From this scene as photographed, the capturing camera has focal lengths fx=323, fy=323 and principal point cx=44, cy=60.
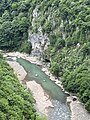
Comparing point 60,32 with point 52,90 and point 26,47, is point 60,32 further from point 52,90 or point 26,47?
point 52,90

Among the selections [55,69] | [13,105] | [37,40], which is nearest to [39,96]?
[55,69]

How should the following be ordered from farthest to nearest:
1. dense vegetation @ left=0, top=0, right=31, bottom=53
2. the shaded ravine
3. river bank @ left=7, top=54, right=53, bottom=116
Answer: dense vegetation @ left=0, top=0, right=31, bottom=53 → river bank @ left=7, top=54, right=53, bottom=116 → the shaded ravine

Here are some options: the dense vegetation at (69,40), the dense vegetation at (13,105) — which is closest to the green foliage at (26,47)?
the dense vegetation at (69,40)

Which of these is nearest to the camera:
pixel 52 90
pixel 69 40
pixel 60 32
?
pixel 52 90

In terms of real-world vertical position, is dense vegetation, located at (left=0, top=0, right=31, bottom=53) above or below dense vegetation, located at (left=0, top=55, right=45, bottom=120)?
above

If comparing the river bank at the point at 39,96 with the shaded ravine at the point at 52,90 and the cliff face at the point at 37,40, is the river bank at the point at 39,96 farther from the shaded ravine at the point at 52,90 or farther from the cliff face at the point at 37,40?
the cliff face at the point at 37,40

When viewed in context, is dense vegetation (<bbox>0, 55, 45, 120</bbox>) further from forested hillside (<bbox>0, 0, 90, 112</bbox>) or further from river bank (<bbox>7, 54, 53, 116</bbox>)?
forested hillside (<bbox>0, 0, 90, 112</bbox>)

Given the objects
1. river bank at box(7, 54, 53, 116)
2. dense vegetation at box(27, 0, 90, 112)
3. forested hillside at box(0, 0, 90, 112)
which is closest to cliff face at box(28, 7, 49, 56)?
forested hillside at box(0, 0, 90, 112)

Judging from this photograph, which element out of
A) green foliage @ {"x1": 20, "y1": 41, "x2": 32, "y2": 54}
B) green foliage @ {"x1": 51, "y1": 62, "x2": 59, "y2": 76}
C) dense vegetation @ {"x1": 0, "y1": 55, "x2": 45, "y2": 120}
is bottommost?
dense vegetation @ {"x1": 0, "y1": 55, "x2": 45, "y2": 120}
